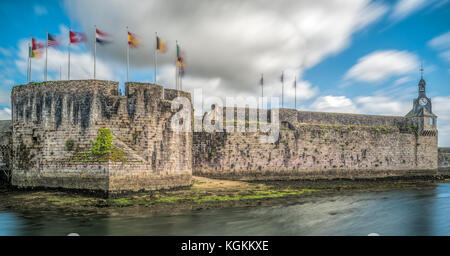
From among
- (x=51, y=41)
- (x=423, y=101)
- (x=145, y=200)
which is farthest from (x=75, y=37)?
(x=423, y=101)

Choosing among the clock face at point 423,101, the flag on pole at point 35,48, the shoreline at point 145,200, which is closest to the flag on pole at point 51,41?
the flag on pole at point 35,48

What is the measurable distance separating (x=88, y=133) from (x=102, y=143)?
3.20 feet

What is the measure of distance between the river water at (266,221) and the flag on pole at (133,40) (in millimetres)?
9899

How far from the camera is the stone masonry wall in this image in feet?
48.5

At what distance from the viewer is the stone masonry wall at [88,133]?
14.8m

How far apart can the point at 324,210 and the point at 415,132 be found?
86.4ft

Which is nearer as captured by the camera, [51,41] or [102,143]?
[102,143]

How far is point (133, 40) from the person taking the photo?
1669 cm

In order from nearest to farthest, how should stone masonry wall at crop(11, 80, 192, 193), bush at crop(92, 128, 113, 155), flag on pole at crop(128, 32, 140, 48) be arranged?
1. bush at crop(92, 128, 113, 155)
2. stone masonry wall at crop(11, 80, 192, 193)
3. flag on pole at crop(128, 32, 140, 48)

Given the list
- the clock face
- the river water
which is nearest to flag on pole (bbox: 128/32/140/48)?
the river water

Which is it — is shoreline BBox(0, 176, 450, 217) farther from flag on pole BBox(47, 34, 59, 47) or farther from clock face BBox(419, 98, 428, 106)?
clock face BBox(419, 98, 428, 106)

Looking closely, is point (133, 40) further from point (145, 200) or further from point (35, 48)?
point (145, 200)

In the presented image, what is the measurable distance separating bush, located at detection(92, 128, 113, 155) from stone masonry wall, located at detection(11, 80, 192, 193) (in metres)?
0.24

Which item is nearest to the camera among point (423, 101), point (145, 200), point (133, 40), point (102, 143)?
Answer: point (145, 200)
